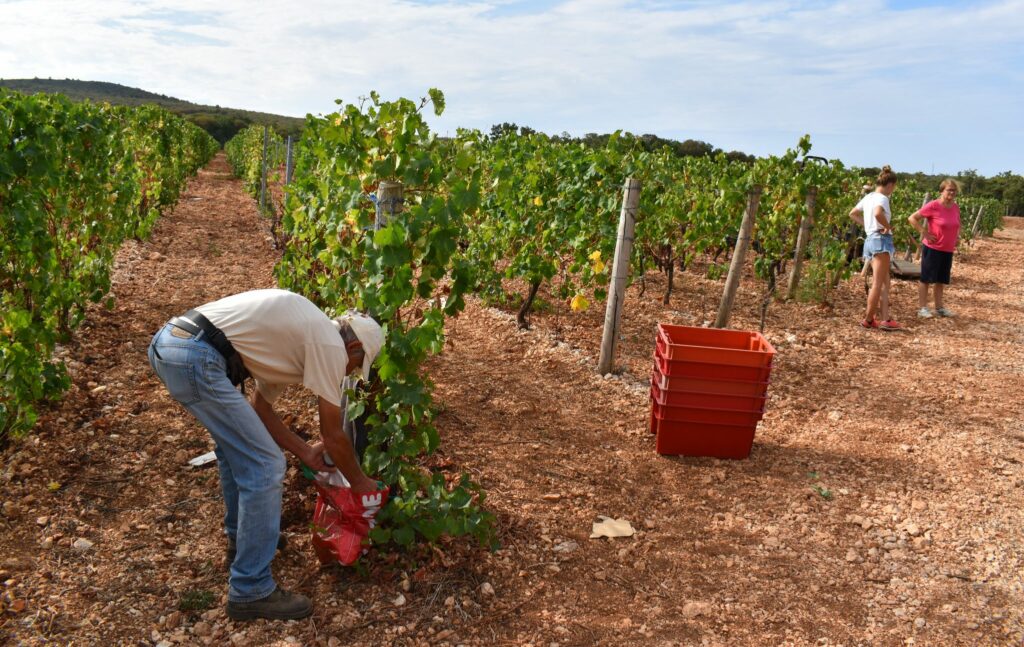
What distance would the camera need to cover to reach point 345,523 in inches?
110

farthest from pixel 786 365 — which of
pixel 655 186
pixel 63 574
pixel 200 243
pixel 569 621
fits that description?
pixel 200 243

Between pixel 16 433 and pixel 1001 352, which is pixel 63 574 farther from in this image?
pixel 1001 352

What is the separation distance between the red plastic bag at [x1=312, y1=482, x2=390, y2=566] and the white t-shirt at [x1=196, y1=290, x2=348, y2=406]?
0.54m

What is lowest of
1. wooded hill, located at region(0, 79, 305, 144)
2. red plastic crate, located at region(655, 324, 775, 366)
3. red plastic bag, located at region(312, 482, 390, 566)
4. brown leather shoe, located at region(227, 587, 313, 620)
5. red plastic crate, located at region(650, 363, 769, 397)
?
brown leather shoe, located at region(227, 587, 313, 620)

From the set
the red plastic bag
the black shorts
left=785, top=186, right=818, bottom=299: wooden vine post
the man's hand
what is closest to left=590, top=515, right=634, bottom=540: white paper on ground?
the red plastic bag

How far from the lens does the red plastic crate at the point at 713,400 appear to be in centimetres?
419

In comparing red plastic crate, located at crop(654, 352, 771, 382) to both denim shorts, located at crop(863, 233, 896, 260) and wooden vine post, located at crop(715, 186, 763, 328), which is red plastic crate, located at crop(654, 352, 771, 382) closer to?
wooden vine post, located at crop(715, 186, 763, 328)

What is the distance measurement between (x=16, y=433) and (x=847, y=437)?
15.4 feet

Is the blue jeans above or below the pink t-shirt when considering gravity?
below

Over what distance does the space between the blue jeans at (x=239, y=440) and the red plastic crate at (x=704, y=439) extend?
7.99ft

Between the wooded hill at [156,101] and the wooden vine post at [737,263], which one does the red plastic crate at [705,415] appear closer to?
the wooden vine post at [737,263]

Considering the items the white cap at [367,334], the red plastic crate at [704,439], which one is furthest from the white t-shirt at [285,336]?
the red plastic crate at [704,439]

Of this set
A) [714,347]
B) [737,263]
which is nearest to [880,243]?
[737,263]

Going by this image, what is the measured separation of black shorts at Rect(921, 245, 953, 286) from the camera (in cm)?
796
